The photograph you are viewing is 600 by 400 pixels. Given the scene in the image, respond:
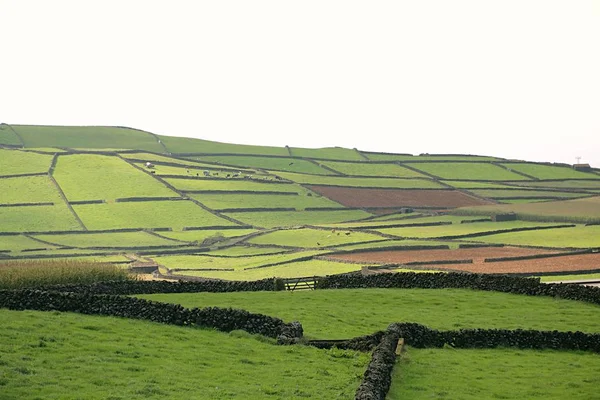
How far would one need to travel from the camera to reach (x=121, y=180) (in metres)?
147

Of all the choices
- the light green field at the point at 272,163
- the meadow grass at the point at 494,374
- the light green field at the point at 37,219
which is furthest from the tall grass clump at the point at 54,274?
the light green field at the point at 272,163

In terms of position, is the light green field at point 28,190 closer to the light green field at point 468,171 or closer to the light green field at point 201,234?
the light green field at point 201,234

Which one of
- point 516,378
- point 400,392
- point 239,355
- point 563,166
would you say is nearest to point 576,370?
point 516,378

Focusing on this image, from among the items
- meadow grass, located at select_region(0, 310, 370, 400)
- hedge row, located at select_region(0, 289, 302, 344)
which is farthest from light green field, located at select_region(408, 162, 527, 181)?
meadow grass, located at select_region(0, 310, 370, 400)

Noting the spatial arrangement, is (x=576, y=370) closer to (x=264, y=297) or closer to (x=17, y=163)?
(x=264, y=297)

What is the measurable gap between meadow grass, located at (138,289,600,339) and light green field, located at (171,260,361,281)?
2903 centimetres

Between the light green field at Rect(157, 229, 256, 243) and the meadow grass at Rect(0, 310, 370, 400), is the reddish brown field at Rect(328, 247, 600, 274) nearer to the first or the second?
the light green field at Rect(157, 229, 256, 243)

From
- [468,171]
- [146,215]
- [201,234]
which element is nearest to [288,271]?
[201,234]

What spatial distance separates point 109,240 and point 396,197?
49.3 meters

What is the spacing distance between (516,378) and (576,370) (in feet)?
8.69

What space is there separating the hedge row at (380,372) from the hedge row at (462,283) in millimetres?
18837

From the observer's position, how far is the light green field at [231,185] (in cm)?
14712

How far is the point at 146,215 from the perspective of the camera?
128 metres

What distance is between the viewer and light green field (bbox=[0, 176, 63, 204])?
132 meters
